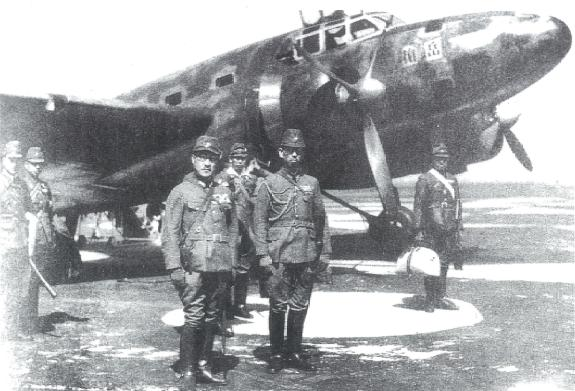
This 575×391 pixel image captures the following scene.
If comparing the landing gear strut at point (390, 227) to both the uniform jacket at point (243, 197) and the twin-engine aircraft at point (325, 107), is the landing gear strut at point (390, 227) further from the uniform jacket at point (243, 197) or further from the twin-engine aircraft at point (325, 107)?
the uniform jacket at point (243, 197)

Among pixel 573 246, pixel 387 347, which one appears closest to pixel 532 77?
Answer: pixel 387 347

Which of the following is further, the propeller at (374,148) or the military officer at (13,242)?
the propeller at (374,148)

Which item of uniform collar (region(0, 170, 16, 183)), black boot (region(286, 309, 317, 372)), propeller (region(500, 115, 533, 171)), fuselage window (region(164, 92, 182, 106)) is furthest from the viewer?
fuselage window (region(164, 92, 182, 106))

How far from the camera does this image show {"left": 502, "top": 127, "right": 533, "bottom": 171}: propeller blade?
14.0m

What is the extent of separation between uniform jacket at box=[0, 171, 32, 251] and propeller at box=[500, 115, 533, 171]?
1013 cm

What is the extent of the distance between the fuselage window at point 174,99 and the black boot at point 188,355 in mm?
8943

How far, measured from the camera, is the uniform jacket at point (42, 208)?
25.7 ft

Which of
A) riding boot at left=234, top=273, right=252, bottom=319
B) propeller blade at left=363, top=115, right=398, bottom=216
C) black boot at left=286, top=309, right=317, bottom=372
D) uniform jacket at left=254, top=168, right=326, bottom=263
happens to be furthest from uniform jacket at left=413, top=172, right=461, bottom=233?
black boot at left=286, top=309, right=317, bottom=372

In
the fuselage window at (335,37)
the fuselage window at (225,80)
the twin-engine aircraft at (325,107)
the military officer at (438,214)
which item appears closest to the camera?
the military officer at (438,214)

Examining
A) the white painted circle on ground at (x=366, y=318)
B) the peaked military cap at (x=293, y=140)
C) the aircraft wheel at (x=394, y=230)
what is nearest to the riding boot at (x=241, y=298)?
the white painted circle on ground at (x=366, y=318)

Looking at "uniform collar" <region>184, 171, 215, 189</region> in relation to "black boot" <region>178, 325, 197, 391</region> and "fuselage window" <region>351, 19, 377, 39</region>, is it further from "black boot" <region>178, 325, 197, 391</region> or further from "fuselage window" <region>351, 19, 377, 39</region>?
"fuselage window" <region>351, 19, 377, 39</region>

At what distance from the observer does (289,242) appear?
6383mm

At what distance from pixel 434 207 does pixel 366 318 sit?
1.92 m

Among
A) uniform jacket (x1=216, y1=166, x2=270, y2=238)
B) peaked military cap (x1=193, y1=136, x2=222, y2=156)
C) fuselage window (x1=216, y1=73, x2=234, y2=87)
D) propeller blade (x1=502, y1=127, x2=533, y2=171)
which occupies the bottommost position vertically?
uniform jacket (x1=216, y1=166, x2=270, y2=238)
